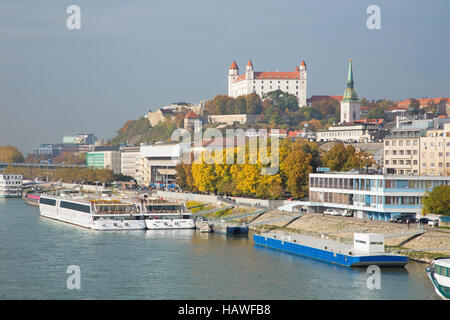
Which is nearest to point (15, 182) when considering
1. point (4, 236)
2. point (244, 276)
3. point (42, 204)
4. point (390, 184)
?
point (42, 204)

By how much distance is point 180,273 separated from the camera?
34594mm

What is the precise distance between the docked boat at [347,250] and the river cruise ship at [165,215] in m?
13.7

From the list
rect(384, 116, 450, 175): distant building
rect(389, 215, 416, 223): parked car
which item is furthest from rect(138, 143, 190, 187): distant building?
rect(389, 215, 416, 223): parked car

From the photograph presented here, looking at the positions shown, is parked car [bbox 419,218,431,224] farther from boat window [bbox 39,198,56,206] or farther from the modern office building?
boat window [bbox 39,198,56,206]

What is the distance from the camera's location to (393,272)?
113ft

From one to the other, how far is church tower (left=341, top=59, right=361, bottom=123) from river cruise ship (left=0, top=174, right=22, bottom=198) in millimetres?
59079

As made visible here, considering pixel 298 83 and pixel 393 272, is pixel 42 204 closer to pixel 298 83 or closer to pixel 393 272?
pixel 393 272

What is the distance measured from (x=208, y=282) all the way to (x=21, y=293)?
8160mm

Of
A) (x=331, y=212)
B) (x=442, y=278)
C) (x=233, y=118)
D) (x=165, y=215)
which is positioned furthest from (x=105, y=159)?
(x=442, y=278)

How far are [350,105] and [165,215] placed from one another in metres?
81.6

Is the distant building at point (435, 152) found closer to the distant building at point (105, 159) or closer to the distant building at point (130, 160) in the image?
the distant building at point (130, 160)

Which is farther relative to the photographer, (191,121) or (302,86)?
(302,86)

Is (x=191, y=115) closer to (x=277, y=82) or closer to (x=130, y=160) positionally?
(x=130, y=160)

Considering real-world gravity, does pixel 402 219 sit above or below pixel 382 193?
below
